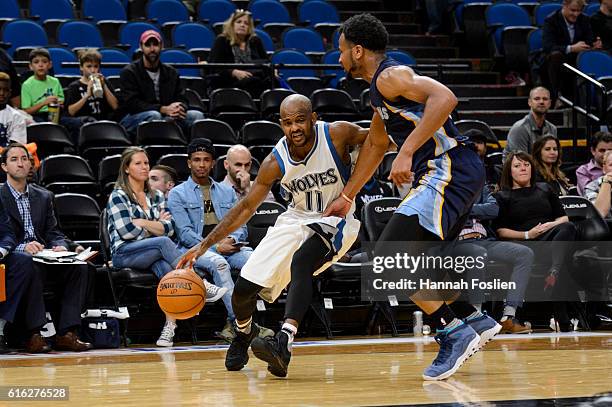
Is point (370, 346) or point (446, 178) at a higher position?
point (446, 178)

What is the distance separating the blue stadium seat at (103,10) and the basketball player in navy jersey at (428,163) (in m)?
8.30

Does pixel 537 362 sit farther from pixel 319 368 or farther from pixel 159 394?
pixel 159 394

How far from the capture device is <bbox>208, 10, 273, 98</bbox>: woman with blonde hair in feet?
37.4

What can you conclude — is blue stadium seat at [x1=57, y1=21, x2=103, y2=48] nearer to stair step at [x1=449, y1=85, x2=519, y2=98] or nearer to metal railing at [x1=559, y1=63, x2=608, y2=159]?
stair step at [x1=449, y1=85, x2=519, y2=98]

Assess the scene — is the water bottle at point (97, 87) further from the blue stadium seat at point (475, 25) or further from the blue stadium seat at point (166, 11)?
the blue stadium seat at point (475, 25)

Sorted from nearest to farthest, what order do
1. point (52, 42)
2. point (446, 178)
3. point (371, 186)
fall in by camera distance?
point (446, 178) < point (371, 186) < point (52, 42)

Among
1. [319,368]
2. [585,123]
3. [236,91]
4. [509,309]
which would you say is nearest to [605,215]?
[509,309]

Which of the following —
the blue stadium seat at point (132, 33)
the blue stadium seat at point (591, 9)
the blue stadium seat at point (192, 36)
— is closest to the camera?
the blue stadium seat at point (132, 33)

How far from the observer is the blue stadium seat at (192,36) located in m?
12.8

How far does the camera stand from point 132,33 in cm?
1247

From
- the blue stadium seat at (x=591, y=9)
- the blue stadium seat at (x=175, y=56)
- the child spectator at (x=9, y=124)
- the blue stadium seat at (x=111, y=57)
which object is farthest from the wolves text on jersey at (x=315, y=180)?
the blue stadium seat at (x=591, y=9)

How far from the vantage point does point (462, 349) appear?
5156mm

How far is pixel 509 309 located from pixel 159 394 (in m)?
4.59

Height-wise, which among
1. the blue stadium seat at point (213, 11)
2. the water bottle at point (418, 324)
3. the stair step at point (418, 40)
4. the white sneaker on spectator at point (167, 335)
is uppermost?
the blue stadium seat at point (213, 11)
